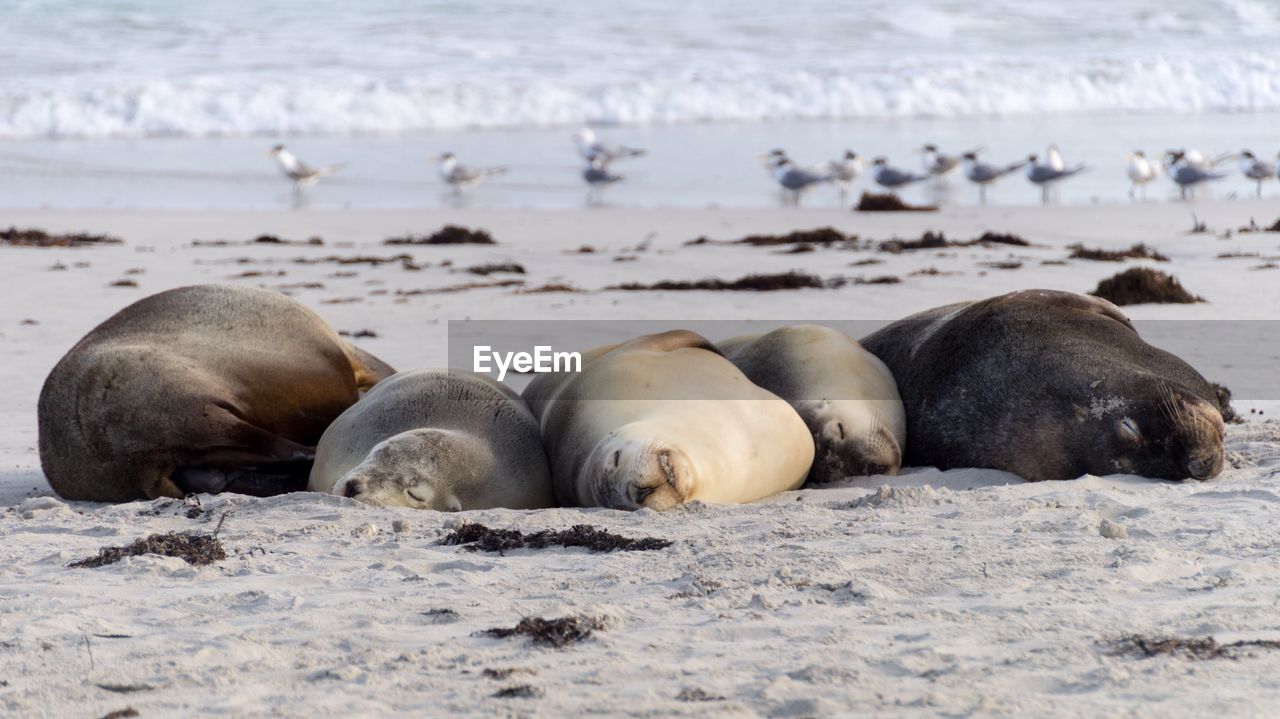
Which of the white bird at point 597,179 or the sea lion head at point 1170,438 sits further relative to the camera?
the white bird at point 597,179

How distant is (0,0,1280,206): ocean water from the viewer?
24.0 m

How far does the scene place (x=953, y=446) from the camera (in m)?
5.71

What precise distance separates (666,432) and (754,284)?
6714mm

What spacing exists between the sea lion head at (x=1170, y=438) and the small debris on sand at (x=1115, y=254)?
7.58 m

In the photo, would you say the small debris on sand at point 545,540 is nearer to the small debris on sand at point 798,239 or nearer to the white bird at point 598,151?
the small debris on sand at point 798,239

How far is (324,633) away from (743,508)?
1.75 m

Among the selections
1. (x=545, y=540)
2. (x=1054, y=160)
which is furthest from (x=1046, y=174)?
(x=545, y=540)

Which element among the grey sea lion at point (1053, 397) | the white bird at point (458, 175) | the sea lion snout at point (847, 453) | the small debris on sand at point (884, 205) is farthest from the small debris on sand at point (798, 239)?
the sea lion snout at point (847, 453)

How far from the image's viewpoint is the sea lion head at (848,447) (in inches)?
223

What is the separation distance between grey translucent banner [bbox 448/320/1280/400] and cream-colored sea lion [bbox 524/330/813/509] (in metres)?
2.60

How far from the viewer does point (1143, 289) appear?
10.4 meters

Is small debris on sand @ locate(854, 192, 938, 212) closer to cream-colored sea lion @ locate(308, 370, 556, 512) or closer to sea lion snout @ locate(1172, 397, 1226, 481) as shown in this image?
cream-colored sea lion @ locate(308, 370, 556, 512)

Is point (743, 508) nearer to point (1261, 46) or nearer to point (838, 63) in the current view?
point (838, 63)

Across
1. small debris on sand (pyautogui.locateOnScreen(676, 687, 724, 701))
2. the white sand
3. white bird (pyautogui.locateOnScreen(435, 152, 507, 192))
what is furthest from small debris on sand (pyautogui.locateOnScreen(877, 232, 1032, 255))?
small debris on sand (pyautogui.locateOnScreen(676, 687, 724, 701))
